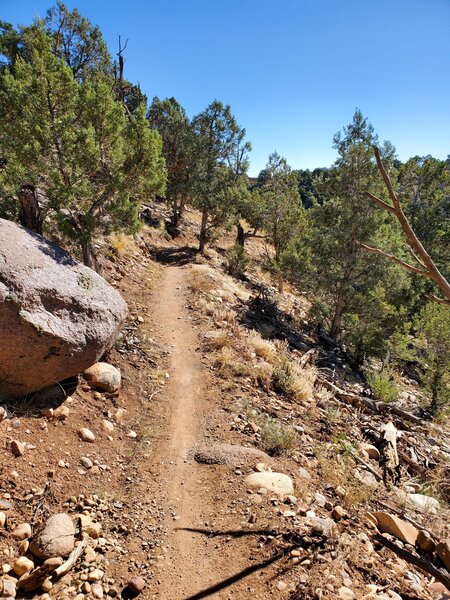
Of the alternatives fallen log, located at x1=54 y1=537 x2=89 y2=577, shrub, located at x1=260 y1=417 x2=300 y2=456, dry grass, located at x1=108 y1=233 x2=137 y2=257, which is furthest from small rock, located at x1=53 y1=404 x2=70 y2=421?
dry grass, located at x1=108 y1=233 x2=137 y2=257

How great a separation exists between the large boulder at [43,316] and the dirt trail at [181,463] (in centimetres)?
217

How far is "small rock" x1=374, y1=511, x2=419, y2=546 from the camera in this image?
4777 millimetres

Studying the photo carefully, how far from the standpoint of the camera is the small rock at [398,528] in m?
4.78

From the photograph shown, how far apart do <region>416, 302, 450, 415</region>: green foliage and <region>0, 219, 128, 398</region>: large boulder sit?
35.7 feet

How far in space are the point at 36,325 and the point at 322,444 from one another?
578 centimetres

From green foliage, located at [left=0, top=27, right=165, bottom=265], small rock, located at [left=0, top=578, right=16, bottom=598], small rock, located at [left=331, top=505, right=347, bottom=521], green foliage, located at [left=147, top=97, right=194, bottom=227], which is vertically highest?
green foliage, located at [left=147, top=97, right=194, bottom=227]

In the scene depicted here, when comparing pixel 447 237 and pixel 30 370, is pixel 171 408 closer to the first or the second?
pixel 30 370

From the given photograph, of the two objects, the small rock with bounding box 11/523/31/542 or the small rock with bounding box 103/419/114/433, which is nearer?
the small rock with bounding box 11/523/31/542

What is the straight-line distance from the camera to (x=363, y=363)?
51.3 ft

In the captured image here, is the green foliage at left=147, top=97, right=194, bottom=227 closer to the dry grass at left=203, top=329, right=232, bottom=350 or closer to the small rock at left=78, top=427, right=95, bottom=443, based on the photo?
the dry grass at left=203, top=329, right=232, bottom=350

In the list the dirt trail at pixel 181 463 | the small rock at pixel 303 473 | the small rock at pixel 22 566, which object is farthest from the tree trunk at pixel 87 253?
the small rock at pixel 303 473

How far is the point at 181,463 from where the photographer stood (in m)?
5.98

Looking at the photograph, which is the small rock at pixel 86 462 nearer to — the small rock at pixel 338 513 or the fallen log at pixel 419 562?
the small rock at pixel 338 513

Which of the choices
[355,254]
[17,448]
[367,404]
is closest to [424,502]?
[367,404]
